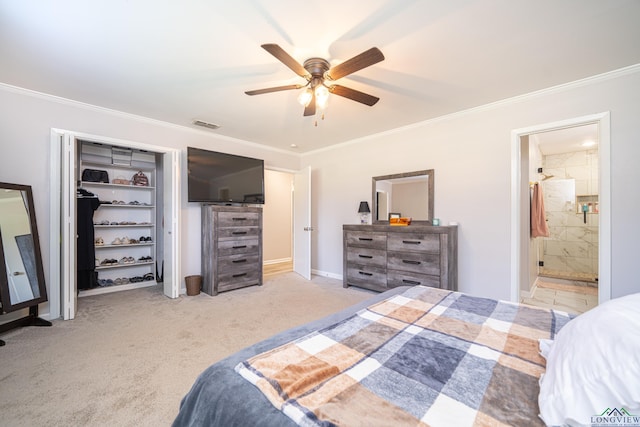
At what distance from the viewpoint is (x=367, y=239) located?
3.86 meters

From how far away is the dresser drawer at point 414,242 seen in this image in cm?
320

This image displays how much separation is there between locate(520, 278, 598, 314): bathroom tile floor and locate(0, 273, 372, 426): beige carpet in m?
2.44

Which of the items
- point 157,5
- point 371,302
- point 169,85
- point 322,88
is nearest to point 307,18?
point 322,88

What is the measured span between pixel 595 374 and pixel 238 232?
393cm

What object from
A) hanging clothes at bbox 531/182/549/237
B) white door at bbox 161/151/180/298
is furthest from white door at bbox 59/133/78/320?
hanging clothes at bbox 531/182/549/237

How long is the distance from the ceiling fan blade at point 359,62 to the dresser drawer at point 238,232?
276 centimetres

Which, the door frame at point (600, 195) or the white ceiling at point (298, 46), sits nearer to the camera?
the white ceiling at point (298, 46)

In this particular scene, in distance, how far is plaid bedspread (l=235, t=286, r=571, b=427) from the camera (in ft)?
2.33

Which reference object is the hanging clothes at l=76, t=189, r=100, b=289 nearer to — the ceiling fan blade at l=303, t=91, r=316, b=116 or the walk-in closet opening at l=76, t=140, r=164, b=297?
the walk-in closet opening at l=76, t=140, r=164, b=297

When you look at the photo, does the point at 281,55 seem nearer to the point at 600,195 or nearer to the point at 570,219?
the point at 600,195

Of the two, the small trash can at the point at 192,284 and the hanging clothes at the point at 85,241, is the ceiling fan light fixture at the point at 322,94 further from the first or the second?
the hanging clothes at the point at 85,241

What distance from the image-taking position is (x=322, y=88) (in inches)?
81.4

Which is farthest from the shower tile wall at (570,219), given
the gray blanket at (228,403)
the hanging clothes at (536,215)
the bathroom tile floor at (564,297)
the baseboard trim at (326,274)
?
the gray blanket at (228,403)

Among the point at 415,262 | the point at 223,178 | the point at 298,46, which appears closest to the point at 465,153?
the point at 415,262
